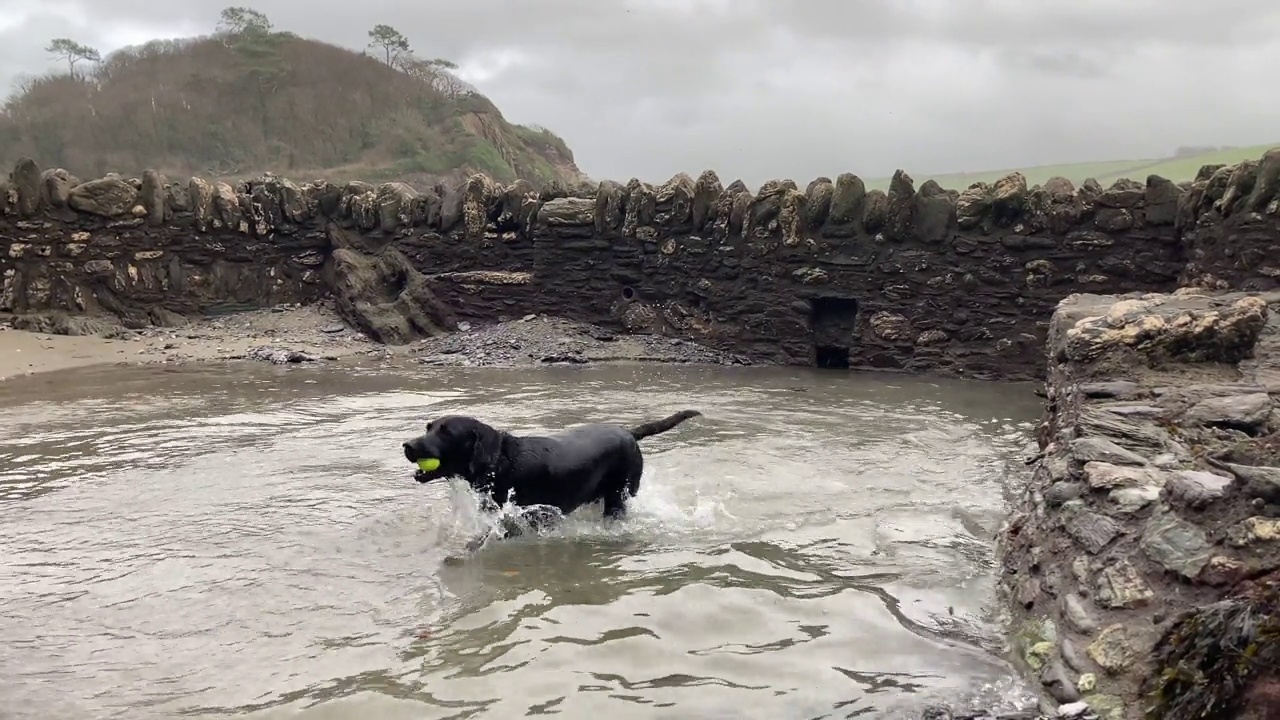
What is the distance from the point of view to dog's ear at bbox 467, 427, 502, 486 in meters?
5.57

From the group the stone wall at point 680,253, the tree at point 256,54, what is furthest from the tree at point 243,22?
the stone wall at point 680,253

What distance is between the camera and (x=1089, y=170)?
29.1 m

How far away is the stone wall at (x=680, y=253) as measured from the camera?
11648mm

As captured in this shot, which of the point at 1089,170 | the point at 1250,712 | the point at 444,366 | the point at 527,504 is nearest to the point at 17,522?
the point at 527,504

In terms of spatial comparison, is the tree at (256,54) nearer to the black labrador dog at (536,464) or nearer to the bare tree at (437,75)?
the bare tree at (437,75)

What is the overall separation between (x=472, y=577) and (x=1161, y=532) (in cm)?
316

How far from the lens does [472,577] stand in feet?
16.7

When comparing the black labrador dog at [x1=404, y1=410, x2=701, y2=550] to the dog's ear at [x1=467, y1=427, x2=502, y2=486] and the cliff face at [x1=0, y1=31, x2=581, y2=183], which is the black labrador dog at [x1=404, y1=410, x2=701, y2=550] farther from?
the cliff face at [x1=0, y1=31, x2=581, y2=183]

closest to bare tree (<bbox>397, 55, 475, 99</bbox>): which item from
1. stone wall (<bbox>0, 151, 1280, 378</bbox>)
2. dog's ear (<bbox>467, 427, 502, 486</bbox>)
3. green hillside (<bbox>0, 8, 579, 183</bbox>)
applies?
green hillside (<bbox>0, 8, 579, 183</bbox>)

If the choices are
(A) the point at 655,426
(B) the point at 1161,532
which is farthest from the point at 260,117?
(B) the point at 1161,532

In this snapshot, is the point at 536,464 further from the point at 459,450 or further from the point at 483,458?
the point at 459,450

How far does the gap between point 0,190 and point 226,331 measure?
156 inches

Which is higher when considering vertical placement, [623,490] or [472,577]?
[623,490]

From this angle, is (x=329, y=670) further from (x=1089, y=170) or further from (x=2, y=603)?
(x=1089, y=170)
